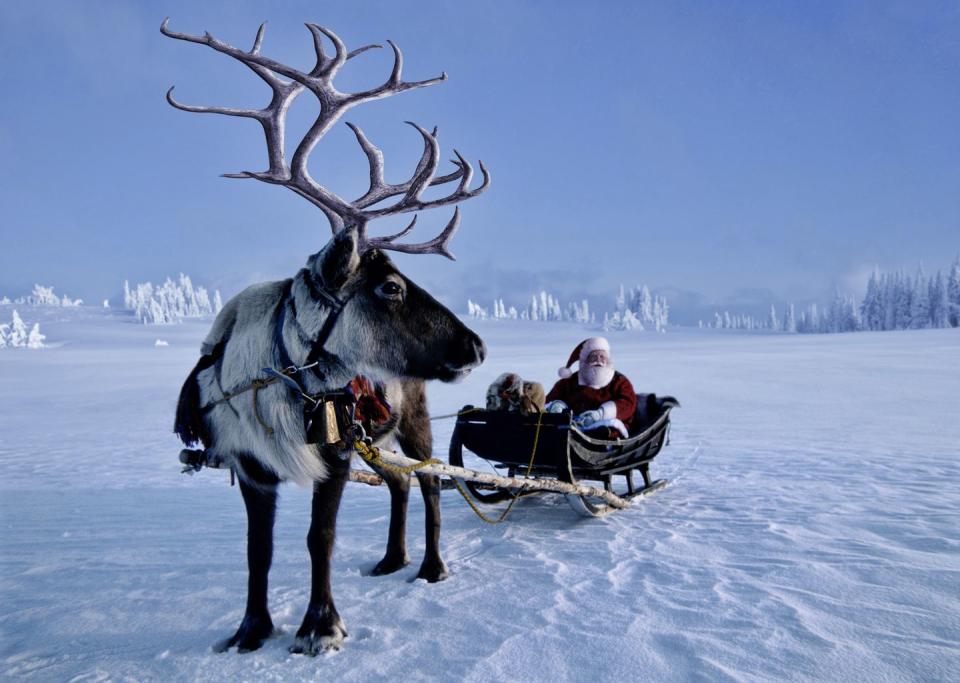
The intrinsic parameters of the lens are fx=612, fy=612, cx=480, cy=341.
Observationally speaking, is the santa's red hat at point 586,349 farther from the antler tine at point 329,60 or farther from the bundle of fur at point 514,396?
the antler tine at point 329,60

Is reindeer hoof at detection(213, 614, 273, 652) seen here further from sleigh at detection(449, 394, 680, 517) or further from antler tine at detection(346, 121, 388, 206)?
antler tine at detection(346, 121, 388, 206)

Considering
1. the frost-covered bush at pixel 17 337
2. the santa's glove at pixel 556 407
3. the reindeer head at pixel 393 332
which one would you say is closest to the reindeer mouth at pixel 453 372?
the reindeer head at pixel 393 332

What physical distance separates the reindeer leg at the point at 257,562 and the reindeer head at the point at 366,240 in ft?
2.90

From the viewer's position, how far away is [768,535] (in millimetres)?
5098

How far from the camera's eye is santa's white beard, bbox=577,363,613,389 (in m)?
6.13

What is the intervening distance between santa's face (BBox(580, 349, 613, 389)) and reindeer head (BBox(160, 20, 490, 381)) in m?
2.72

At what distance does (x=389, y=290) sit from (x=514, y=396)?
8.30ft

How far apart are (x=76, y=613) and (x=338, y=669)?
201 cm

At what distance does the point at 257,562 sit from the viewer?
3.37 meters

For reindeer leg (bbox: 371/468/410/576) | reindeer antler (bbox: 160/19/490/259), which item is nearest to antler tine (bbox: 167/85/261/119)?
reindeer antler (bbox: 160/19/490/259)

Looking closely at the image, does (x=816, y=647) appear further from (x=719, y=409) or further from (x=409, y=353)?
(x=719, y=409)

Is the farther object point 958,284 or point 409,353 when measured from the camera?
point 958,284

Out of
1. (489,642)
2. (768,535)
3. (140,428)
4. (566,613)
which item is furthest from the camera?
(140,428)

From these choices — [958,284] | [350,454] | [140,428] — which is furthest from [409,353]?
[958,284]
